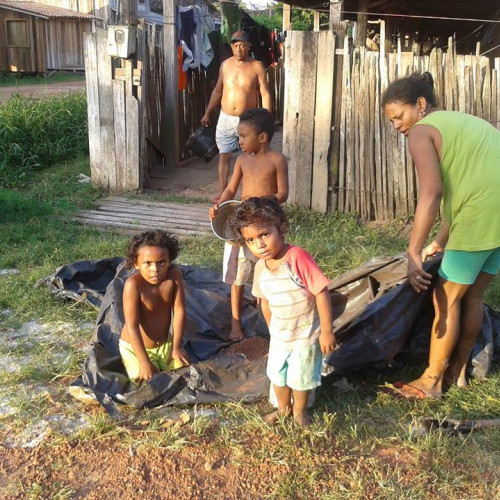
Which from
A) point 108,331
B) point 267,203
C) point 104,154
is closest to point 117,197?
point 104,154

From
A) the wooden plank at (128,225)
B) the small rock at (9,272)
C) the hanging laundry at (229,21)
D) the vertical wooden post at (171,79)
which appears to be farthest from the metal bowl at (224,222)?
the hanging laundry at (229,21)

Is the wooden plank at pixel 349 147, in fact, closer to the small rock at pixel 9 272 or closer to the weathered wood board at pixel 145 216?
the weathered wood board at pixel 145 216

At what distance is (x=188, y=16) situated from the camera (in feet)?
33.6

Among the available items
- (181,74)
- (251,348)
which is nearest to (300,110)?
(181,74)

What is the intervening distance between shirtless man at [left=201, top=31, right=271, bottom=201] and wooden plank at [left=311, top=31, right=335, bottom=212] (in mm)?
676

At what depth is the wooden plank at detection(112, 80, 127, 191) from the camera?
7.80 m

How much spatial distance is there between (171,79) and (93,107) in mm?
1431

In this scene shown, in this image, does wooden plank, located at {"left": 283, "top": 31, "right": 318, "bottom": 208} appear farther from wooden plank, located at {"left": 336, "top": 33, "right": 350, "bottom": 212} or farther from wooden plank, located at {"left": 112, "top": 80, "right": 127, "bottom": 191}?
wooden plank, located at {"left": 112, "top": 80, "right": 127, "bottom": 191}

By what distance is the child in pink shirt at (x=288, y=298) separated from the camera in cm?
286

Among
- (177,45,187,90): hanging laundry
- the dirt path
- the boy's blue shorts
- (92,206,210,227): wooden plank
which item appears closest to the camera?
the boy's blue shorts

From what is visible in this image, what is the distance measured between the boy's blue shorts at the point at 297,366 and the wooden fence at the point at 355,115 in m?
3.81

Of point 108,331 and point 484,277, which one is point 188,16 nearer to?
point 108,331

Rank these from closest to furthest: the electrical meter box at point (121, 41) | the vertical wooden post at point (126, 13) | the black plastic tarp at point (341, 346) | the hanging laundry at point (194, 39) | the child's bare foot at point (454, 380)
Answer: the black plastic tarp at point (341, 346) < the child's bare foot at point (454, 380) < the electrical meter box at point (121, 41) < the vertical wooden post at point (126, 13) < the hanging laundry at point (194, 39)

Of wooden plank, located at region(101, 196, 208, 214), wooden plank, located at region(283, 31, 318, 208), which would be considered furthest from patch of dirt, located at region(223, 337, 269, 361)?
wooden plank, located at region(101, 196, 208, 214)
